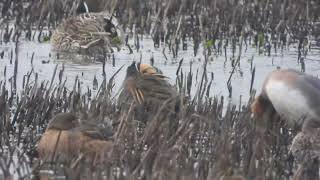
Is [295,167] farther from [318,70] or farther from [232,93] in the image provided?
[318,70]

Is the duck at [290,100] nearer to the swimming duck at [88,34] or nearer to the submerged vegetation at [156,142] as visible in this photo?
the submerged vegetation at [156,142]

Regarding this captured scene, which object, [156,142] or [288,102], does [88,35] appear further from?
[156,142]

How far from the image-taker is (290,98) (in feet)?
24.3

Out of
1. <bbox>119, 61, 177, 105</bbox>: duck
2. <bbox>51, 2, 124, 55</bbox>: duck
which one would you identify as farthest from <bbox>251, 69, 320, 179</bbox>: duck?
<bbox>51, 2, 124, 55</bbox>: duck

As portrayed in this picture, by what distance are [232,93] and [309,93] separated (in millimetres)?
1624

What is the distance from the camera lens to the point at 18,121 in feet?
22.7

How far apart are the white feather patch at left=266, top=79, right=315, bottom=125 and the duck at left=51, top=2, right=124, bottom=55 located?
3505 mm

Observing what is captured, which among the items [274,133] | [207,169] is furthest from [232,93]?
[207,169]

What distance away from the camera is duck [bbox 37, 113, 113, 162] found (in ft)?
19.4

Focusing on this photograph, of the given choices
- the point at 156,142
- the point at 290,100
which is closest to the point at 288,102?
the point at 290,100

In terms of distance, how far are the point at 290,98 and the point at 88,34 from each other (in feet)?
13.9

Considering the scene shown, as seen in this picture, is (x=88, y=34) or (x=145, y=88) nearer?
(x=145, y=88)

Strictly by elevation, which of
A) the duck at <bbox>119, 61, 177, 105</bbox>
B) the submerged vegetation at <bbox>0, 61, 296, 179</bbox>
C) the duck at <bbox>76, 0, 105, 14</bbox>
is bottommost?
the submerged vegetation at <bbox>0, 61, 296, 179</bbox>

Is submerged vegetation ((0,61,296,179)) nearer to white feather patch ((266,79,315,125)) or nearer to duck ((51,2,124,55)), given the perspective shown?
white feather patch ((266,79,315,125))
